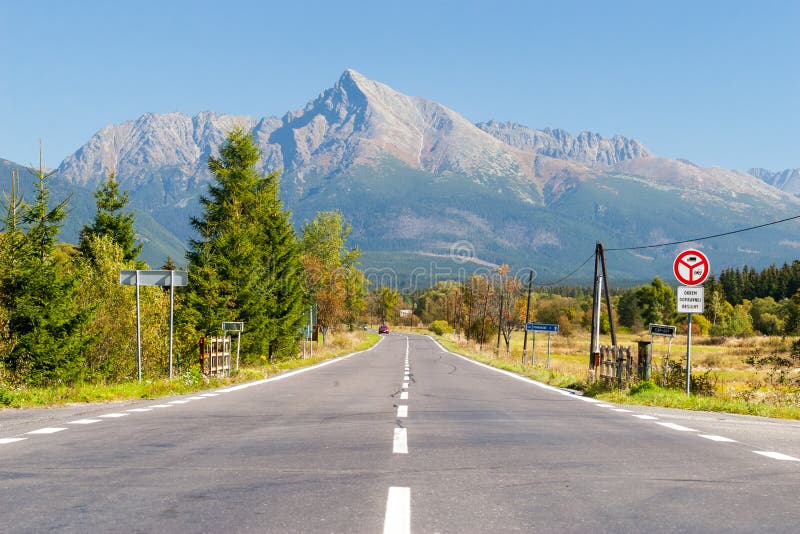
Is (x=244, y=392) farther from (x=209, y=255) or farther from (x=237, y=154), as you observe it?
(x=237, y=154)

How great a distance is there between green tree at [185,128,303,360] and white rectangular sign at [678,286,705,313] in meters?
21.1

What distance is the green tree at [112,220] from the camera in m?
55.5

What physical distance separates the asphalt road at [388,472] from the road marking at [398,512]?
0.8 inches

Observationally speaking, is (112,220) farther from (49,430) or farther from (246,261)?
(49,430)

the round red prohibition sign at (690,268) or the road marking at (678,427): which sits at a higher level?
the round red prohibition sign at (690,268)

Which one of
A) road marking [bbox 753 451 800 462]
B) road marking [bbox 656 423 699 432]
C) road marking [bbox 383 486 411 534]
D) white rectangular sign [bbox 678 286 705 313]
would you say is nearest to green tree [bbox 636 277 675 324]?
white rectangular sign [bbox 678 286 705 313]

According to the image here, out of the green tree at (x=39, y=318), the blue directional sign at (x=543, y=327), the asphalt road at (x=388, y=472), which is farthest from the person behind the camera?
the blue directional sign at (x=543, y=327)

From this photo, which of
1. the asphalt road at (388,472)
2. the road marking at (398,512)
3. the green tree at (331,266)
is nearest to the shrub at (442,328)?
the green tree at (331,266)

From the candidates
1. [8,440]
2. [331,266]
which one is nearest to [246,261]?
[8,440]

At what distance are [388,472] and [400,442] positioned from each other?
2.02 meters

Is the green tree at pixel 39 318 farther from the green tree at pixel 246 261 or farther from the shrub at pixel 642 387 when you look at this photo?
the shrub at pixel 642 387

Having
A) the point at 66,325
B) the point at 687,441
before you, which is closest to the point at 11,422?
the point at 687,441

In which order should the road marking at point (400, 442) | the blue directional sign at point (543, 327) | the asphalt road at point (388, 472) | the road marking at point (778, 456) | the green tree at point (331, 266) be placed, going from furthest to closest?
the green tree at point (331, 266) → the blue directional sign at point (543, 327) → the road marking at point (400, 442) → the road marking at point (778, 456) → the asphalt road at point (388, 472)

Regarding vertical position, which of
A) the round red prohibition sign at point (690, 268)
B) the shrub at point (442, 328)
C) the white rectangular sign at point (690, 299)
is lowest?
the shrub at point (442, 328)
